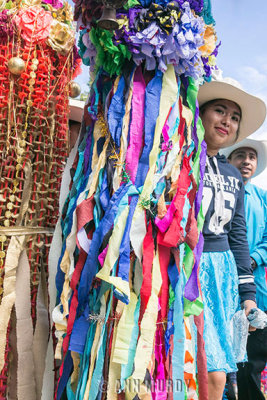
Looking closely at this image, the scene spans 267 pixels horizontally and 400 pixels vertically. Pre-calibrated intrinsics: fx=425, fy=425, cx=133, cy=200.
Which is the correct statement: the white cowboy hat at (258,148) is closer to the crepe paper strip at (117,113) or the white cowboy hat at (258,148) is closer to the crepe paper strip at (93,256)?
the crepe paper strip at (117,113)

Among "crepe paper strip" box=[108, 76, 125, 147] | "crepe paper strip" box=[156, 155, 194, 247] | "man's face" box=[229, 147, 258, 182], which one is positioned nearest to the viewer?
"crepe paper strip" box=[156, 155, 194, 247]

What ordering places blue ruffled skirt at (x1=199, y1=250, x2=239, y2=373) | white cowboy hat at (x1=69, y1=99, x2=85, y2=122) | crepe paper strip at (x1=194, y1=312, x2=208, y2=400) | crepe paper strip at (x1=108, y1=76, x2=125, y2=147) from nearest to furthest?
crepe paper strip at (x1=108, y1=76, x2=125, y2=147)
crepe paper strip at (x1=194, y1=312, x2=208, y2=400)
blue ruffled skirt at (x1=199, y1=250, x2=239, y2=373)
white cowboy hat at (x1=69, y1=99, x2=85, y2=122)

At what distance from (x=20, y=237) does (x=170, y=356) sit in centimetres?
90

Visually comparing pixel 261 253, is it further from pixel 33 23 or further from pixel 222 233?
pixel 33 23

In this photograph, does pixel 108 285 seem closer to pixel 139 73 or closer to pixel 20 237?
pixel 20 237

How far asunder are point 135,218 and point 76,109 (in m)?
1.28

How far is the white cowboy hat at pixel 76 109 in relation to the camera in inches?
103

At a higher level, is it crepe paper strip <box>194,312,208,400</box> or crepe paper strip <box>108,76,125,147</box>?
crepe paper strip <box>108,76,125,147</box>

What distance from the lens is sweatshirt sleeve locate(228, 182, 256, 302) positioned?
242cm

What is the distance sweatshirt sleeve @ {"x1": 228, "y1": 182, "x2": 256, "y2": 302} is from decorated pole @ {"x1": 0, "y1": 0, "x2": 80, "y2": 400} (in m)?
1.07

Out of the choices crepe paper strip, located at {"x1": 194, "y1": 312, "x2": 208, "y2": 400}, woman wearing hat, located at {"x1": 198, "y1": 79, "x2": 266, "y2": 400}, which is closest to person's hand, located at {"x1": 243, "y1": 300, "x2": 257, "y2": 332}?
woman wearing hat, located at {"x1": 198, "y1": 79, "x2": 266, "y2": 400}

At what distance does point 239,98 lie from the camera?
2.51 m

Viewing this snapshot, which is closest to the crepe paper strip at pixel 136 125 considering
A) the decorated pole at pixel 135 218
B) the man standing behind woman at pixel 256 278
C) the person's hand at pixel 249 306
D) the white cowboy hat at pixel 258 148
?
the decorated pole at pixel 135 218

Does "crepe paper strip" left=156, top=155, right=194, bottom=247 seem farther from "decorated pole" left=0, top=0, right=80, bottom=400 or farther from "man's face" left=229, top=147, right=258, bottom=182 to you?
"man's face" left=229, top=147, right=258, bottom=182
